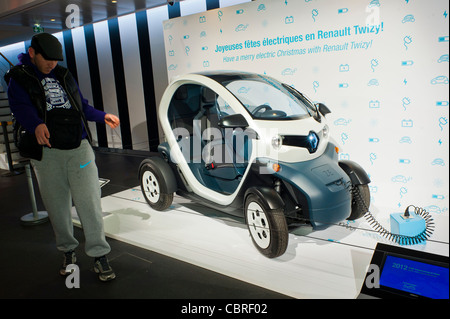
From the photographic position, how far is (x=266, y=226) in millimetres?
1948

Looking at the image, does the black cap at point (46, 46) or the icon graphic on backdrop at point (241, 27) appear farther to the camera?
the icon graphic on backdrop at point (241, 27)

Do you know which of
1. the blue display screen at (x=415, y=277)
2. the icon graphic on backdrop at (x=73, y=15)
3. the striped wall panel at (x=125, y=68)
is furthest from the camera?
the striped wall panel at (x=125, y=68)

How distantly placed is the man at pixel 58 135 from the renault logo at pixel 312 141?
1.13 m

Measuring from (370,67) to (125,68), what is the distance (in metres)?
4.01

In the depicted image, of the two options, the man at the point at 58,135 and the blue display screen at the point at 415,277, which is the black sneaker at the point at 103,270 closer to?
the man at the point at 58,135

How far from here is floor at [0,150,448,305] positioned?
178cm

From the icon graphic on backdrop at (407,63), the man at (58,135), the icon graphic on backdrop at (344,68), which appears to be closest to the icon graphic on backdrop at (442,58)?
the icon graphic on backdrop at (407,63)

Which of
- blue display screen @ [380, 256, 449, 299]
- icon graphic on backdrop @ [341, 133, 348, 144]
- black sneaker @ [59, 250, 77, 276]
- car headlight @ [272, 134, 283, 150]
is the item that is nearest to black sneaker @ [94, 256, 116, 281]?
black sneaker @ [59, 250, 77, 276]

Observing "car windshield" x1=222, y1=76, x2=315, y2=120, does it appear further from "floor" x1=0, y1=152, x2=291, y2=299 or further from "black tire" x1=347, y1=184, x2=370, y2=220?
"floor" x1=0, y1=152, x2=291, y2=299

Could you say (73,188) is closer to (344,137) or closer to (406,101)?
(344,137)

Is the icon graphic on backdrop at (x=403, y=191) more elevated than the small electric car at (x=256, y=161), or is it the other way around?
the small electric car at (x=256, y=161)

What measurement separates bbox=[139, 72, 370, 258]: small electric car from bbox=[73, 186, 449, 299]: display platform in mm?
113

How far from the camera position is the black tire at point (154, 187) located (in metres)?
2.68

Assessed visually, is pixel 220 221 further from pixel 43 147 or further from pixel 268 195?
pixel 43 147
